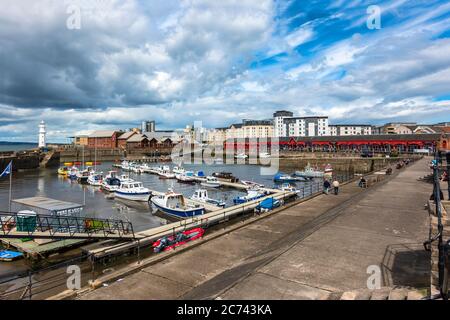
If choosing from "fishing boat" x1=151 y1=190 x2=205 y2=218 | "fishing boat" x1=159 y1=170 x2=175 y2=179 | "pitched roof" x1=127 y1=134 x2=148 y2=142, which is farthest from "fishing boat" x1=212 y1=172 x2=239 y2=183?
"pitched roof" x1=127 y1=134 x2=148 y2=142

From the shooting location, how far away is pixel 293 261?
A: 11.0 meters

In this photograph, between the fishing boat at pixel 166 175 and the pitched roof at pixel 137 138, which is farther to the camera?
the pitched roof at pixel 137 138

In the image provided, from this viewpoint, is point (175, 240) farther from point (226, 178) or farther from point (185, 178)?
point (185, 178)

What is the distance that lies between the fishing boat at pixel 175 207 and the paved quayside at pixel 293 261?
12236mm

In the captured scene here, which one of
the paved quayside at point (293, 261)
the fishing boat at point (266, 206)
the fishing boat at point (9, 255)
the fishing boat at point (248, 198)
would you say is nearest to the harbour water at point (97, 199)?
the fishing boat at point (9, 255)

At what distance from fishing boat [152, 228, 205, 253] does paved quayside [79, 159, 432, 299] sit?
160 inches

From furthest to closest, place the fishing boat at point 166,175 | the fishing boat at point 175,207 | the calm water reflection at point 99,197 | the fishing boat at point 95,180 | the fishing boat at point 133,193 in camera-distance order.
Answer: the fishing boat at point 166,175
the fishing boat at point 95,180
the fishing boat at point 133,193
the calm water reflection at point 99,197
the fishing boat at point 175,207

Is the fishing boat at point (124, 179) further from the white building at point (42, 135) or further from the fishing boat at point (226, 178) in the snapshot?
the white building at point (42, 135)

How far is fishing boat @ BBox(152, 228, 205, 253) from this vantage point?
17.4 metres

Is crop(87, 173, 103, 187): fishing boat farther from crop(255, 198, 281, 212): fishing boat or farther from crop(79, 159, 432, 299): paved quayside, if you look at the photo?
crop(79, 159, 432, 299): paved quayside

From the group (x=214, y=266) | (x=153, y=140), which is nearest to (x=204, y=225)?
(x=214, y=266)

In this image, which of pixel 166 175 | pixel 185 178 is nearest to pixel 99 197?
pixel 185 178

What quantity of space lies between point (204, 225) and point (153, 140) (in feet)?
424

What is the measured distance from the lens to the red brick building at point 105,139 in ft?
493
